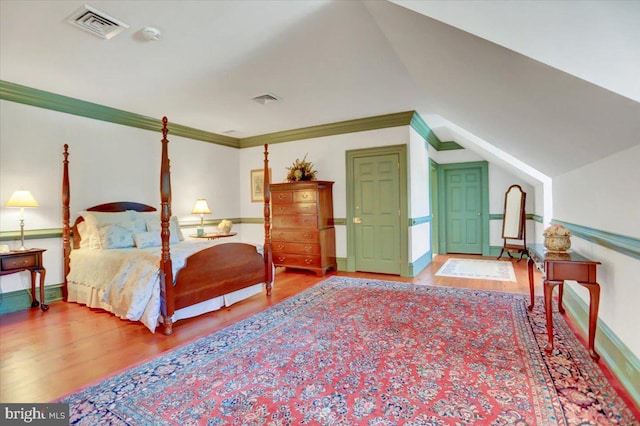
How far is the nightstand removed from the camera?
329 cm

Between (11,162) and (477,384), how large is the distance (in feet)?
16.6

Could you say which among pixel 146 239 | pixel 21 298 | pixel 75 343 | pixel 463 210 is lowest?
pixel 75 343

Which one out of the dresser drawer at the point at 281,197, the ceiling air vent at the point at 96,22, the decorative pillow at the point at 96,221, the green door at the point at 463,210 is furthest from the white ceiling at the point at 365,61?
the green door at the point at 463,210

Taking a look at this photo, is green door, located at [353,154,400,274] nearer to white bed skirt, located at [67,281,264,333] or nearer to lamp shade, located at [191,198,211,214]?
white bed skirt, located at [67,281,264,333]

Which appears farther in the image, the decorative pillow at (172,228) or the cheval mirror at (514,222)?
the cheval mirror at (514,222)

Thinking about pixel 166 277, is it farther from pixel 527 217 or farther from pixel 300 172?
pixel 527 217

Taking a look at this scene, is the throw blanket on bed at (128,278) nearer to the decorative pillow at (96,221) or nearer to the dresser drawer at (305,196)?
the decorative pillow at (96,221)

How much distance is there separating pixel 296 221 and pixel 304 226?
179 millimetres

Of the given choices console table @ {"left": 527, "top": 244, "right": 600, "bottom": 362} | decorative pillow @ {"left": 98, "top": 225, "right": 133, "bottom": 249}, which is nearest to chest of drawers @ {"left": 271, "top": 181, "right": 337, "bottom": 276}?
decorative pillow @ {"left": 98, "top": 225, "right": 133, "bottom": 249}

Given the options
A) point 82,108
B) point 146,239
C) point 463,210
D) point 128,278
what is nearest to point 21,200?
point 146,239

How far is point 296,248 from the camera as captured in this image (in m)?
5.36

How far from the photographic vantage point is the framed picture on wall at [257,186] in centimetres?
638

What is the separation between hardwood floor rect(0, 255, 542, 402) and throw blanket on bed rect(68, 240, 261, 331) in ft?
0.64

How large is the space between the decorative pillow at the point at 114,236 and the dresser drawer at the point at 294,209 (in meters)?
2.28
